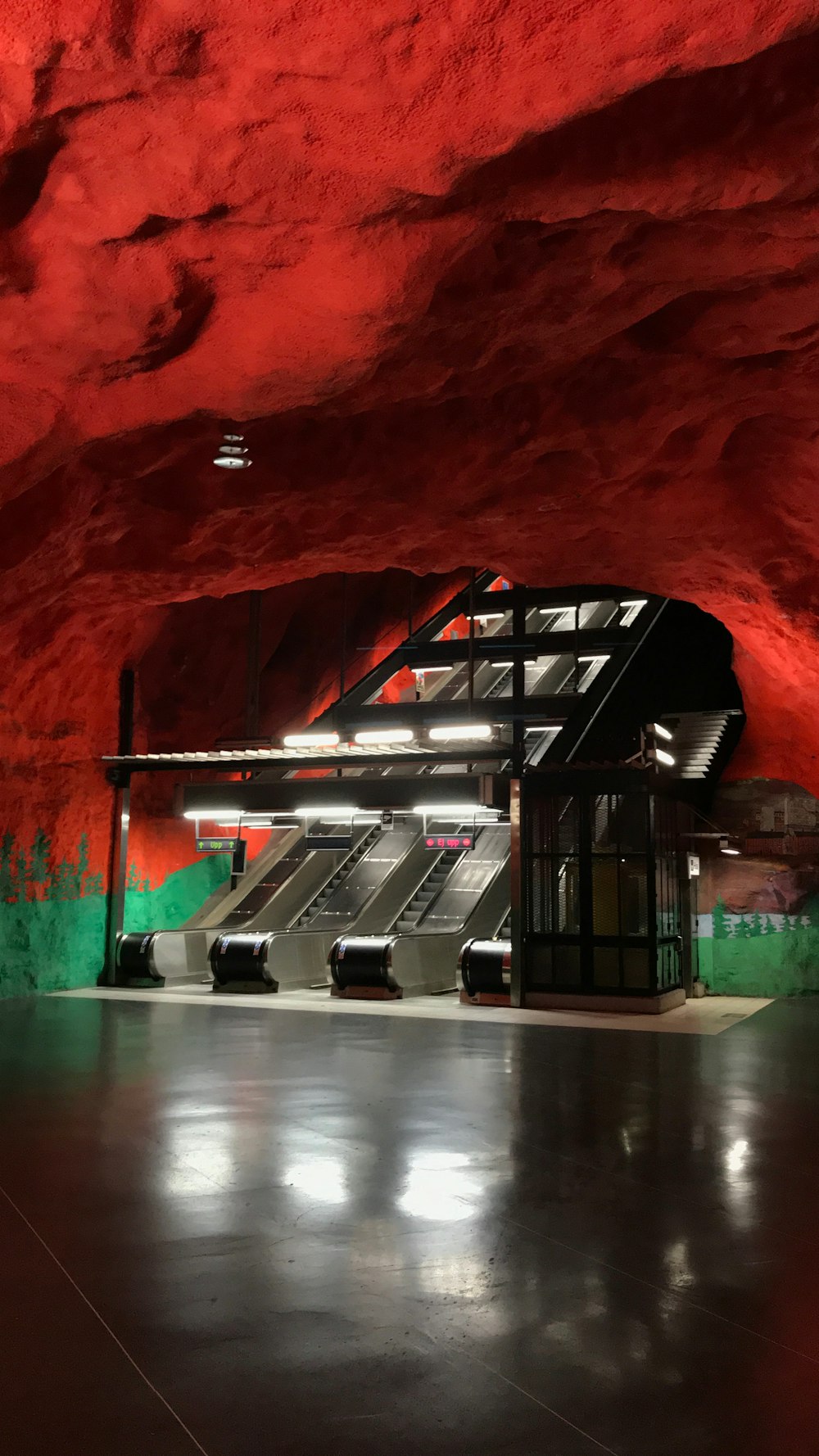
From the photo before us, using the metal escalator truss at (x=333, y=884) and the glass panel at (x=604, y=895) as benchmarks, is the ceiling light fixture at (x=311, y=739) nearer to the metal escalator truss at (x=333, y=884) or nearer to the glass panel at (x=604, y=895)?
the metal escalator truss at (x=333, y=884)

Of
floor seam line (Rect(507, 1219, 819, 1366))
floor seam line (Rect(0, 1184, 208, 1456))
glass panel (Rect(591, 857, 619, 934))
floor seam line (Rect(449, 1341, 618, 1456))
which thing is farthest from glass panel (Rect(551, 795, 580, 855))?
floor seam line (Rect(449, 1341, 618, 1456))

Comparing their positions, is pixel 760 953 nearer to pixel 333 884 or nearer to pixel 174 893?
pixel 333 884

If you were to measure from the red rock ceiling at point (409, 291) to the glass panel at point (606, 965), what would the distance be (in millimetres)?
4655

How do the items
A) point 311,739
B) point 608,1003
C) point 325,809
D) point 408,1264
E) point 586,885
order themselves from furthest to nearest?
point 325,809 < point 311,739 < point 586,885 < point 608,1003 < point 408,1264

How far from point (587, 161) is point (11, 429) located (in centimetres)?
336

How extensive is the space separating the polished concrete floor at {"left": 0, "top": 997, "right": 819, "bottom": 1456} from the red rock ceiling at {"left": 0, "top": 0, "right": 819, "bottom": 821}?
13.7 feet

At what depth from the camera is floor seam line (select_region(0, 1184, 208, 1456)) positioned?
9.75 feet

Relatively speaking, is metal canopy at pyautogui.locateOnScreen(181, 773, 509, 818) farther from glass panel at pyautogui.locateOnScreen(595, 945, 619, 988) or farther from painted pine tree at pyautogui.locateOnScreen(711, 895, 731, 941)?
painted pine tree at pyautogui.locateOnScreen(711, 895, 731, 941)

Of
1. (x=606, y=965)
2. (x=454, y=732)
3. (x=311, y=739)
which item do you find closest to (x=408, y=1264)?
(x=606, y=965)

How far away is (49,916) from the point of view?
569 inches

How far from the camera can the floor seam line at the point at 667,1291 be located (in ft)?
11.5

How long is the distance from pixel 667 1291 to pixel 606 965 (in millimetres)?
9725

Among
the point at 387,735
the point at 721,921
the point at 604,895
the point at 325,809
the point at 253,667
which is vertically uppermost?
the point at 253,667

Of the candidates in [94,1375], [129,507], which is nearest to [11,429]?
[129,507]
